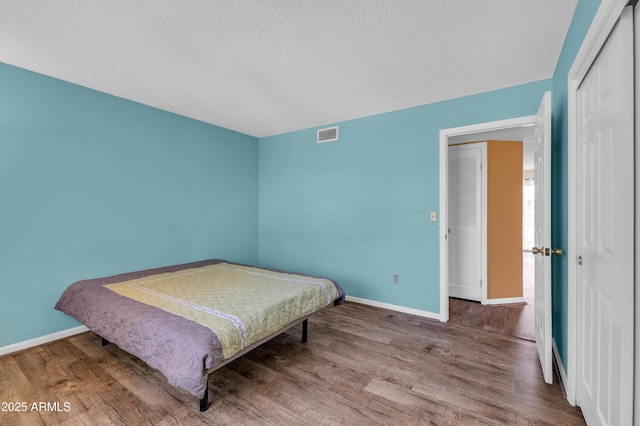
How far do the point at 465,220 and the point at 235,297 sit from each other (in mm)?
3180

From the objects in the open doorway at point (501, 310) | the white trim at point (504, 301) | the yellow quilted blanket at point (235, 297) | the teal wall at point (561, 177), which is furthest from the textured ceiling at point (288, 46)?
the white trim at point (504, 301)

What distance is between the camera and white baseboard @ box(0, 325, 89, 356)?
233 centimetres

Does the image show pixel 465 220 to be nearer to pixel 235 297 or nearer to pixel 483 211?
pixel 483 211

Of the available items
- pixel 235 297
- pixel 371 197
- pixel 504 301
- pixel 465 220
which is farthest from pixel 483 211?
pixel 235 297

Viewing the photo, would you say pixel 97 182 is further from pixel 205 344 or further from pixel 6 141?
pixel 205 344

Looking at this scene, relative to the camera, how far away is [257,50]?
2.12 metres

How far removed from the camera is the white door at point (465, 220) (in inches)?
149

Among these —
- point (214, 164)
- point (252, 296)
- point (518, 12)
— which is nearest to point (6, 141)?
point (214, 164)

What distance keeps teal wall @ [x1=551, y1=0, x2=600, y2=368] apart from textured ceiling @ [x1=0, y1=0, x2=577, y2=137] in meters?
0.15

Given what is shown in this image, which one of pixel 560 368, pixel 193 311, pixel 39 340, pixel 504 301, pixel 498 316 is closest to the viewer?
pixel 193 311

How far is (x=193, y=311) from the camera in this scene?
1.91 metres

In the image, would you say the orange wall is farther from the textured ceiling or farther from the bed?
the bed

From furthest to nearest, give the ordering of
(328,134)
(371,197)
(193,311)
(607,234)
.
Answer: (328,134) < (371,197) < (193,311) < (607,234)

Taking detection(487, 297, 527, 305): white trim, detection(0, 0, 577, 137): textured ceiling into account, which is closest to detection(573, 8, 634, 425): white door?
detection(0, 0, 577, 137): textured ceiling
